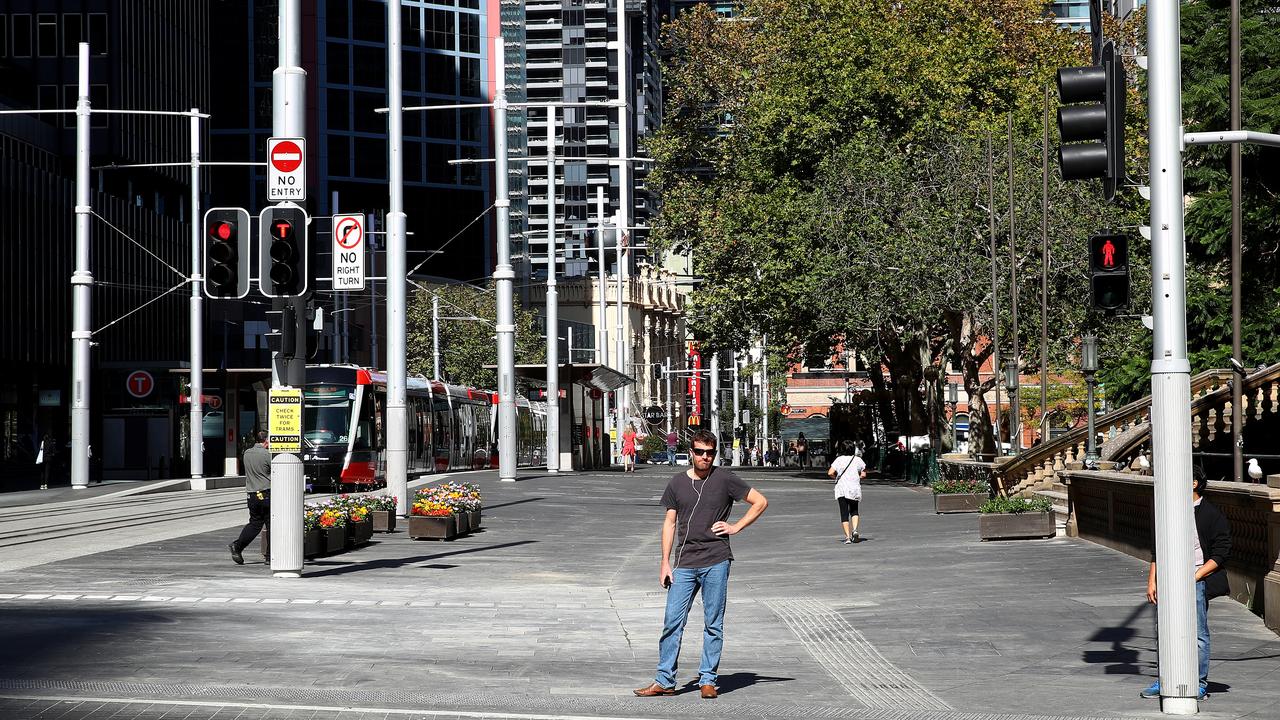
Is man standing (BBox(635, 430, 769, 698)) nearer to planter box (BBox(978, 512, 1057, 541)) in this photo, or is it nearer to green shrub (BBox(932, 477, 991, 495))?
planter box (BBox(978, 512, 1057, 541))

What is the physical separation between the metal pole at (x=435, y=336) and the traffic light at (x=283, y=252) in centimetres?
6086

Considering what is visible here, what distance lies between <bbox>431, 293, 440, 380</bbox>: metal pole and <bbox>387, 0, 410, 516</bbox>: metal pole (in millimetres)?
51251

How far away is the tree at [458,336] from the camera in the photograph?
92.4 metres

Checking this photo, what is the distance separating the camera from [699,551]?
1159 cm

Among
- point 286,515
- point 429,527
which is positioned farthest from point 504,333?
point 286,515

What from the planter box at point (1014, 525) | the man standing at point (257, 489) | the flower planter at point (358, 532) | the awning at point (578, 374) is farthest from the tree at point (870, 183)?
the man standing at point (257, 489)

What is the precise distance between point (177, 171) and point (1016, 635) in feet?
227

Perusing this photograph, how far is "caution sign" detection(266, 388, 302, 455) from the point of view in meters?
19.1

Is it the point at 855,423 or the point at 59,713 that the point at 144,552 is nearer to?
the point at 59,713

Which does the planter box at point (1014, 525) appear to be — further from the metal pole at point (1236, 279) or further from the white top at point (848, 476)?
the metal pole at point (1236, 279)

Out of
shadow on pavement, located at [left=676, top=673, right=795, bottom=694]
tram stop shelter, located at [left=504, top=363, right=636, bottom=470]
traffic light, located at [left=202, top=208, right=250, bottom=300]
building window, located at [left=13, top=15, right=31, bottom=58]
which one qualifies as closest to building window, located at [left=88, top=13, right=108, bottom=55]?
building window, located at [left=13, top=15, right=31, bottom=58]

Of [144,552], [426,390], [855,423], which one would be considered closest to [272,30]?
[855,423]

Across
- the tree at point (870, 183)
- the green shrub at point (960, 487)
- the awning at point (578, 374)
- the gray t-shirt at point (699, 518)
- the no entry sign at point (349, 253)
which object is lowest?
the green shrub at point (960, 487)

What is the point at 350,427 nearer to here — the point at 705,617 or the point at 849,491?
the point at 849,491
